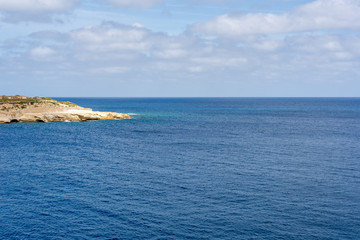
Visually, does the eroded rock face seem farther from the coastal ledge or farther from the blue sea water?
the blue sea water

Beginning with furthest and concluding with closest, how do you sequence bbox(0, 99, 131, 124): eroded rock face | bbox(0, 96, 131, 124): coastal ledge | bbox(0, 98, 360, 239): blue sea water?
1. bbox(0, 96, 131, 124): coastal ledge
2. bbox(0, 99, 131, 124): eroded rock face
3. bbox(0, 98, 360, 239): blue sea water

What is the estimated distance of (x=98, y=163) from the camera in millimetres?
59375

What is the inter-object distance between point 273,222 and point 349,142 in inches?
2255

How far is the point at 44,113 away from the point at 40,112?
2205mm

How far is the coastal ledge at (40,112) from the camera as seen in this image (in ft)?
407

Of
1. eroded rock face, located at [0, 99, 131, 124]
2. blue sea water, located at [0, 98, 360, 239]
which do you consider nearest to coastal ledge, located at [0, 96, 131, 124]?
eroded rock face, located at [0, 99, 131, 124]

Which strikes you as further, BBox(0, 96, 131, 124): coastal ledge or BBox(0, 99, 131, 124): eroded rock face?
BBox(0, 96, 131, 124): coastal ledge

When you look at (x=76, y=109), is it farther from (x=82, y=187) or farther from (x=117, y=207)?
(x=117, y=207)

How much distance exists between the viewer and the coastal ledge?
12394 cm

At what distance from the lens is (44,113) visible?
12744cm

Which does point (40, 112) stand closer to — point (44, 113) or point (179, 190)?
point (44, 113)

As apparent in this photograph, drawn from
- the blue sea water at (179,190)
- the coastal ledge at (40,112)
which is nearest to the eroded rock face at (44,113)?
the coastal ledge at (40,112)

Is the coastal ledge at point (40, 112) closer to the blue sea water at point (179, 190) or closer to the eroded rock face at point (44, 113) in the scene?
the eroded rock face at point (44, 113)

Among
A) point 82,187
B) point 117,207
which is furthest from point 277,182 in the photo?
point 82,187
